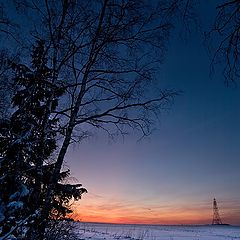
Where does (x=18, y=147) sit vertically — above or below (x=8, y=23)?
below

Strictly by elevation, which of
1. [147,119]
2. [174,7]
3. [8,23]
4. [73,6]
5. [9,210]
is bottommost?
[9,210]

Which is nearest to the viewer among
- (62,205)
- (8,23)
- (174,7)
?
(174,7)

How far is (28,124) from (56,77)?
2.70 metres

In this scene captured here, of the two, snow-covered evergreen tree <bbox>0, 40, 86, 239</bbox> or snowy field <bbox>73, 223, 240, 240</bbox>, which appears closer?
snow-covered evergreen tree <bbox>0, 40, 86, 239</bbox>

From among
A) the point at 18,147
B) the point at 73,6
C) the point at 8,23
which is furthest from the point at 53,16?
the point at 18,147

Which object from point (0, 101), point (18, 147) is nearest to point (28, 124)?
point (18, 147)

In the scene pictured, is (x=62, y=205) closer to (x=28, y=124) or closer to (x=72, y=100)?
(x=72, y=100)

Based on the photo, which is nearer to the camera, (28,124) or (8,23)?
(28,124)

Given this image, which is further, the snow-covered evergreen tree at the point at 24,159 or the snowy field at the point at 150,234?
the snowy field at the point at 150,234

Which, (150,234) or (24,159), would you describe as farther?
(150,234)

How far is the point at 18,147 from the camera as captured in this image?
434 cm

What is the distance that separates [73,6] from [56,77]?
2135 mm

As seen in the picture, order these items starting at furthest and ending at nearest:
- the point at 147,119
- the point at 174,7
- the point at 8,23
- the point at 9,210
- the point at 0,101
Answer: the point at 0,101
the point at 147,119
the point at 8,23
the point at 9,210
the point at 174,7

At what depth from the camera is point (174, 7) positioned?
290cm
